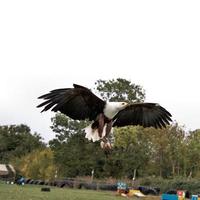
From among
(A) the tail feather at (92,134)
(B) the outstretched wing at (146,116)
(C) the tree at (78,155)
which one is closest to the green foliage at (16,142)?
(C) the tree at (78,155)

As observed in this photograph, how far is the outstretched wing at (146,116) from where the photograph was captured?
298 inches

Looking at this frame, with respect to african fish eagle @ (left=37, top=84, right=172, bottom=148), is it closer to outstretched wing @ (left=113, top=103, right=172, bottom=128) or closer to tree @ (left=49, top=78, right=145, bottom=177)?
outstretched wing @ (left=113, top=103, right=172, bottom=128)

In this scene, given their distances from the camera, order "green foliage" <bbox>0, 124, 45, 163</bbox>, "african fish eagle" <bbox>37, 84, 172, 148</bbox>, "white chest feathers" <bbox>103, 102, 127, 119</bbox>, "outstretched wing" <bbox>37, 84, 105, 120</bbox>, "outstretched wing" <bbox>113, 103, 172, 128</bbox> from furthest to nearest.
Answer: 1. "green foliage" <bbox>0, 124, 45, 163</bbox>
2. "outstretched wing" <bbox>113, 103, 172, 128</bbox>
3. "outstretched wing" <bbox>37, 84, 105, 120</bbox>
4. "african fish eagle" <bbox>37, 84, 172, 148</bbox>
5. "white chest feathers" <bbox>103, 102, 127, 119</bbox>

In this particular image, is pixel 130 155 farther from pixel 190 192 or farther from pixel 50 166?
pixel 190 192

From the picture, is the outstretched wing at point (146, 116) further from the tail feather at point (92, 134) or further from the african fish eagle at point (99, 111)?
the tail feather at point (92, 134)

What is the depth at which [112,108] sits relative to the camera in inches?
237

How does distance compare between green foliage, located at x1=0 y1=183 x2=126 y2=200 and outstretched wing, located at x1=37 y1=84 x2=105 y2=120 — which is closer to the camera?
outstretched wing, located at x1=37 y1=84 x2=105 y2=120

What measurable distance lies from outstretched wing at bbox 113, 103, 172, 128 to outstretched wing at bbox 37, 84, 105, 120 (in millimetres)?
731

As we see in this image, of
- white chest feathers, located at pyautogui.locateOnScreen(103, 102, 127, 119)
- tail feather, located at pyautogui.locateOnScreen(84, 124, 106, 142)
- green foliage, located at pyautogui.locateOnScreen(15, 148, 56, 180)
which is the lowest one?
tail feather, located at pyautogui.locateOnScreen(84, 124, 106, 142)

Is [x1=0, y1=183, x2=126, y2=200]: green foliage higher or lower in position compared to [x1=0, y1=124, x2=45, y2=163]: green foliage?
lower

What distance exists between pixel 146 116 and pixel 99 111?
154 cm

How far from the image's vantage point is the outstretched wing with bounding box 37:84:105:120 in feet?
21.7

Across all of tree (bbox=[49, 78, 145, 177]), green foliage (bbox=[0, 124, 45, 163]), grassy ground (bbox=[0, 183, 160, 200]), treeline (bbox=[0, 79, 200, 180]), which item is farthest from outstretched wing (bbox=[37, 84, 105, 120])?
green foliage (bbox=[0, 124, 45, 163])

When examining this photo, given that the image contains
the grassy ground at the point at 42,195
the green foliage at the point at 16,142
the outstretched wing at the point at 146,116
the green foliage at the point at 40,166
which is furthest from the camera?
the green foliage at the point at 16,142
